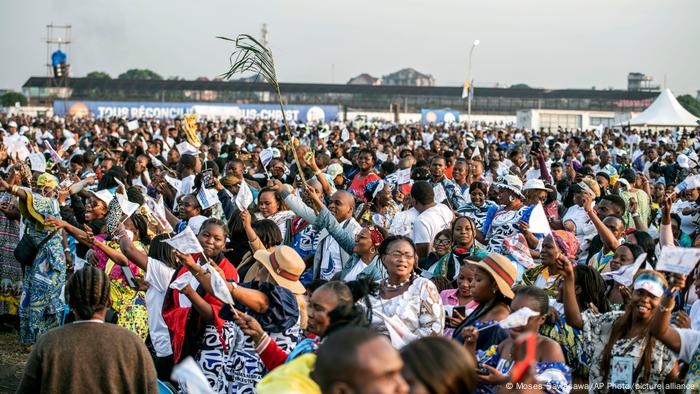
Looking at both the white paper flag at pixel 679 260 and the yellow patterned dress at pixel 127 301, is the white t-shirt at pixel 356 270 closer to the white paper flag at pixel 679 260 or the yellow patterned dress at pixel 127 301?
the yellow patterned dress at pixel 127 301

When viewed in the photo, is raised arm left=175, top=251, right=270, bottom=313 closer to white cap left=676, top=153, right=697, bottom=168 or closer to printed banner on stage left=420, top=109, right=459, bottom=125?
white cap left=676, top=153, right=697, bottom=168

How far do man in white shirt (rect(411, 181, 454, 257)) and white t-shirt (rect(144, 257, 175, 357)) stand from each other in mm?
2708

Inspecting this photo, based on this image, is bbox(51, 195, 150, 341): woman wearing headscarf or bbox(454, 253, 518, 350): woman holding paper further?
bbox(51, 195, 150, 341): woman wearing headscarf

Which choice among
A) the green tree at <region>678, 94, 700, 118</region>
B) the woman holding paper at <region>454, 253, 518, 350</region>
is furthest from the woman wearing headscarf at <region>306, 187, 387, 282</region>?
the green tree at <region>678, 94, 700, 118</region>

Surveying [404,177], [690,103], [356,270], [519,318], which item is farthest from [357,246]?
[690,103]

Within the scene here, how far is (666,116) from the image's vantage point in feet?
118

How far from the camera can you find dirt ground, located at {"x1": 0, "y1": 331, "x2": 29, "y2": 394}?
7891 mm

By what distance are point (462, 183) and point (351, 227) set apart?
4048mm

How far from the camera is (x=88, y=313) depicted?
446cm

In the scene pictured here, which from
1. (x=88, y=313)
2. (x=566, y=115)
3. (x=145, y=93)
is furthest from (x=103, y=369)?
(x=145, y=93)

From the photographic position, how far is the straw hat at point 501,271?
16.3 feet

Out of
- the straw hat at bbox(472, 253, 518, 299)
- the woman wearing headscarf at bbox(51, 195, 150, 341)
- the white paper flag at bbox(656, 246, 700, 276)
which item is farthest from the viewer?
the woman wearing headscarf at bbox(51, 195, 150, 341)

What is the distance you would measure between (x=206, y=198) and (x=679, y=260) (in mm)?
5494

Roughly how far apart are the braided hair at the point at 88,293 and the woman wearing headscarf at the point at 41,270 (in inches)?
144
